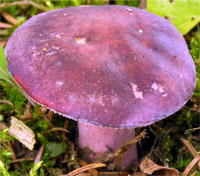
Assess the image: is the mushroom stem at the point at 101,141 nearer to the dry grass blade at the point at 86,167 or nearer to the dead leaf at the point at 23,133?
the dry grass blade at the point at 86,167

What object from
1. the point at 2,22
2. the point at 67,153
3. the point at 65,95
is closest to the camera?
the point at 65,95

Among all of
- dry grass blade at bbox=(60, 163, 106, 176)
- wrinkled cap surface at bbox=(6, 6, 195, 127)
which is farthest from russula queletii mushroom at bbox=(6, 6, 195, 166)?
dry grass blade at bbox=(60, 163, 106, 176)

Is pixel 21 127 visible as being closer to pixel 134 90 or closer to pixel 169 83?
pixel 134 90

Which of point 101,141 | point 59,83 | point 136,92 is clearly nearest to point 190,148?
point 101,141

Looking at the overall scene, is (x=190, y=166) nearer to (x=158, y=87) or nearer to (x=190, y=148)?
(x=190, y=148)

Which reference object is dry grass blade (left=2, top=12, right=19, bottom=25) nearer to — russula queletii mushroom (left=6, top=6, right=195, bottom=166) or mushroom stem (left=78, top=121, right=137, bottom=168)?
russula queletii mushroom (left=6, top=6, right=195, bottom=166)

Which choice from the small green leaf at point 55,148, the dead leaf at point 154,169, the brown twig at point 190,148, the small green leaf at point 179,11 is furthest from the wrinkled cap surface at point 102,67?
the small green leaf at point 179,11

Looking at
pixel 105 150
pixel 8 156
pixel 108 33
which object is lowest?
pixel 8 156

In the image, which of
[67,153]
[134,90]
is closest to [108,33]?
[134,90]
